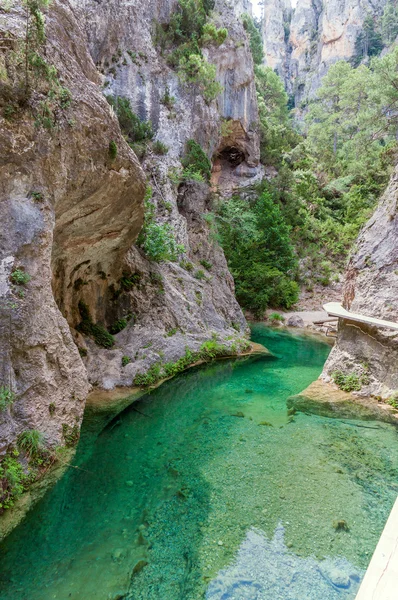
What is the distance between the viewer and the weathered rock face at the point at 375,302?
908 cm

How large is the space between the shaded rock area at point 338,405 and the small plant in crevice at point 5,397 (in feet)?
22.5

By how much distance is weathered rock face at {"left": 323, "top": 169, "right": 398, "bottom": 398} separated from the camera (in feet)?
29.8

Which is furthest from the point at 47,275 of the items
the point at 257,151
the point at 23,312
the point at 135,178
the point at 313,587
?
the point at 257,151

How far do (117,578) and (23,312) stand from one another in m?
3.88

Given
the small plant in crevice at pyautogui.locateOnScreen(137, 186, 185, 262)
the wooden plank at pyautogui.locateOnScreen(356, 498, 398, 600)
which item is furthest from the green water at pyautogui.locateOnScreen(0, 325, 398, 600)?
the small plant in crevice at pyautogui.locateOnScreen(137, 186, 185, 262)

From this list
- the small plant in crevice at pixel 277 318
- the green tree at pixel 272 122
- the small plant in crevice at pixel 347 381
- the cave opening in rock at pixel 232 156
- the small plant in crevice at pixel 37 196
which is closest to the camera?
the small plant in crevice at pixel 37 196

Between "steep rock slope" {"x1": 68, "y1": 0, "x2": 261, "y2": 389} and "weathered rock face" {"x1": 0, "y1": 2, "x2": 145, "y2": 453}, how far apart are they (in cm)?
353

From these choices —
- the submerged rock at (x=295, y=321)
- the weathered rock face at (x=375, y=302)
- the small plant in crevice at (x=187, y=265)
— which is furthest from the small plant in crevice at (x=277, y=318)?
the weathered rock face at (x=375, y=302)

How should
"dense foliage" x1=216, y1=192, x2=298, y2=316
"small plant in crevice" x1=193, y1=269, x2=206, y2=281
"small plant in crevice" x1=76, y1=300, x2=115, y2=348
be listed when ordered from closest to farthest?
"small plant in crevice" x1=76, y1=300, x2=115, y2=348 < "small plant in crevice" x1=193, y1=269, x2=206, y2=281 < "dense foliage" x1=216, y1=192, x2=298, y2=316

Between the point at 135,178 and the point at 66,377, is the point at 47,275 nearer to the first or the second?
the point at 66,377

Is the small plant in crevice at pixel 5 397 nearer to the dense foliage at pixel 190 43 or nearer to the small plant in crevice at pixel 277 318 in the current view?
the small plant in crevice at pixel 277 318

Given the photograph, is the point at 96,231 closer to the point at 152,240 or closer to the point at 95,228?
the point at 95,228

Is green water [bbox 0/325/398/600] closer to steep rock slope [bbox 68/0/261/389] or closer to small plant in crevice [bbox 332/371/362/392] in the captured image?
small plant in crevice [bbox 332/371/362/392]

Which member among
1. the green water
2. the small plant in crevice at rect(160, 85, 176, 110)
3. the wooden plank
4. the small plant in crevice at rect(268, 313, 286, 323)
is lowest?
the green water
